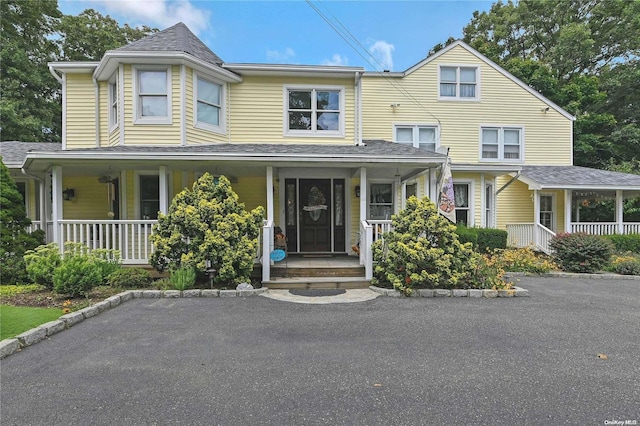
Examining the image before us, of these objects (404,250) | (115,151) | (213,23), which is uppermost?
(213,23)

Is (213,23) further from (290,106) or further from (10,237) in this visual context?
(10,237)

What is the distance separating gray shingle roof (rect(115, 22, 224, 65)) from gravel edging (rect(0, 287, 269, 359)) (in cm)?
654

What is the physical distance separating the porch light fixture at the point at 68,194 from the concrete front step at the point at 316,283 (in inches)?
310

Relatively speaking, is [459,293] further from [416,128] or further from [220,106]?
[416,128]

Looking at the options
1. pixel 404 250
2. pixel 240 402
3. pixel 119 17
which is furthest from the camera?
pixel 119 17

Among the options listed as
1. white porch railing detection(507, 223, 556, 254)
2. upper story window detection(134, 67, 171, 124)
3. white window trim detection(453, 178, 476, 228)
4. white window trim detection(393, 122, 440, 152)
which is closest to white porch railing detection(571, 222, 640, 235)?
white porch railing detection(507, 223, 556, 254)

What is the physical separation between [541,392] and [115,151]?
8935 millimetres

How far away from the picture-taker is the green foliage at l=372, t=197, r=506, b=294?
21.9 ft

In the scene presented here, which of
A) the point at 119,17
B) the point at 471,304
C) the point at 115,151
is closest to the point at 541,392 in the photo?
the point at 471,304

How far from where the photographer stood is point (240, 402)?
2824mm

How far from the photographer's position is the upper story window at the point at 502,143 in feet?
46.6

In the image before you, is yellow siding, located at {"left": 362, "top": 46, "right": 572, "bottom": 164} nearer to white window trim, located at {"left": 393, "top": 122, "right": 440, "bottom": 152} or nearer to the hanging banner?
white window trim, located at {"left": 393, "top": 122, "right": 440, "bottom": 152}

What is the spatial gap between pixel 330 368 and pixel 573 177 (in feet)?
46.6

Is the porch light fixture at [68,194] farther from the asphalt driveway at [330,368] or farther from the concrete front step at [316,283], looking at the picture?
the concrete front step at [316,283]
